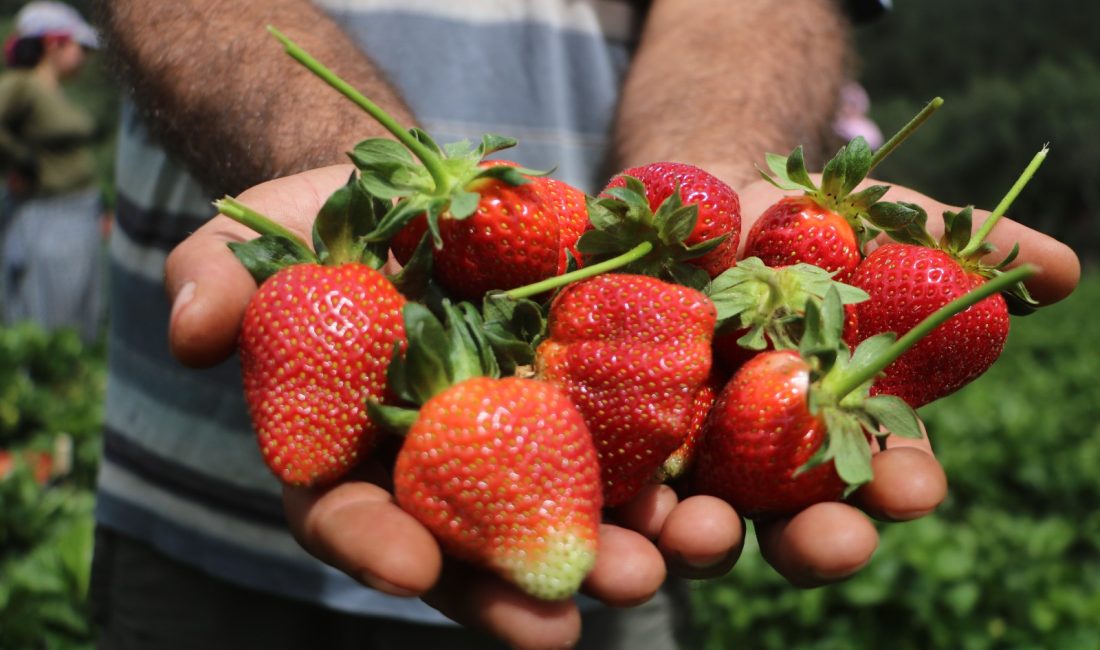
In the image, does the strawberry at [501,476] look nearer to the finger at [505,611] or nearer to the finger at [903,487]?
the finger at [505,611]

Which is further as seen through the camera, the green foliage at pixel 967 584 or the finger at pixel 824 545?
the green foliage at pixel 967 584

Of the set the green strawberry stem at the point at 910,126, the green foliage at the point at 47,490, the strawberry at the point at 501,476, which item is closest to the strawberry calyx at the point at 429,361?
the strawberry at the point at 501,476

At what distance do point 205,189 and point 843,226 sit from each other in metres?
1.03

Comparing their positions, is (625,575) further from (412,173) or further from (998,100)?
(998,100)

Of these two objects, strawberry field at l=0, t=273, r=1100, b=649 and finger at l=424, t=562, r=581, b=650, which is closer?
finger at l=424, t=562, r=581, b=650

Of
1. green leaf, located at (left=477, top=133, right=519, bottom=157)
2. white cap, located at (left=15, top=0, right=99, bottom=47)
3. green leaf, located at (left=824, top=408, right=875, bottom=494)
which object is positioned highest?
green leaf, located at (left=477, top=133, right=519, bottom=157)

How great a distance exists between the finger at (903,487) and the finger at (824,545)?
28 mm

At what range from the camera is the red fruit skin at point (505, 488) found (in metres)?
1.14

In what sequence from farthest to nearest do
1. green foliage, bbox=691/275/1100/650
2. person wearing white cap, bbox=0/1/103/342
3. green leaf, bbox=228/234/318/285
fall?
person wearing white cap, bbox=0/1/103/342 → green foliage, bbox=691/275/1100/650 → green leaf, bbox=228/234/318/285

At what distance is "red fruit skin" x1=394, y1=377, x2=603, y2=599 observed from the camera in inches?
44.9

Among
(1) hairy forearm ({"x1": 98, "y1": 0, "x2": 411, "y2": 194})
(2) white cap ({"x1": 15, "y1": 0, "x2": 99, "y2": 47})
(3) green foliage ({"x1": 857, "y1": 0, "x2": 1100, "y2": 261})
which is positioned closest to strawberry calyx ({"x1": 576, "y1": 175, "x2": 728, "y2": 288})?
(1) hairy forearm ({"x1": 98, "y1": 0, "x2": 411, "y2": 194})

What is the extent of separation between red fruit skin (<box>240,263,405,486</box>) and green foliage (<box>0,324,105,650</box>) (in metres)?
2.21

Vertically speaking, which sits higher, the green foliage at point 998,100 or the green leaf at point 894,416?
the green leaf at point 894,416

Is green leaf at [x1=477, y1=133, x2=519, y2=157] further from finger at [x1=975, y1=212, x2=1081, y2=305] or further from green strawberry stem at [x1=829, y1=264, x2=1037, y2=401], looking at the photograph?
finger at [x1=975, y1=212, x2=1081, y2=305]
